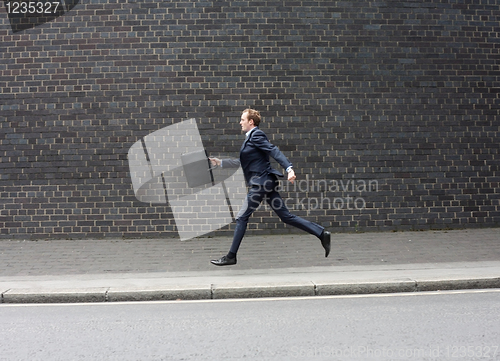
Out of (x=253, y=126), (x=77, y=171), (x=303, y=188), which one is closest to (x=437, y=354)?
(x=253, y=126)

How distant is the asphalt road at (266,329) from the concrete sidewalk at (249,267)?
0.19 meters

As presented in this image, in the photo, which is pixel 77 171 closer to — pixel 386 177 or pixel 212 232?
pixel 212 232

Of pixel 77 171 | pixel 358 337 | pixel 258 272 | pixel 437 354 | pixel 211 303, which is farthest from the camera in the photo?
pixel 77 171

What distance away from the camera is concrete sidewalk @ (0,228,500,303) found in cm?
581

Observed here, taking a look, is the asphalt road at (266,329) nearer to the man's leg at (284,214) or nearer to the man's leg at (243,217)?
the man's leg at (243,217)

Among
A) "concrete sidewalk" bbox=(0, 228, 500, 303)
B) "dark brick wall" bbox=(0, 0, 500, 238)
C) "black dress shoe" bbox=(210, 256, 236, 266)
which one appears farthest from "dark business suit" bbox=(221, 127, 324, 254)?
"dark brick wall" bbox=(0, 0, 500, 238)

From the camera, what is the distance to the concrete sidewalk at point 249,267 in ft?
19.1

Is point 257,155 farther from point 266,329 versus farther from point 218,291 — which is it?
point 266,329

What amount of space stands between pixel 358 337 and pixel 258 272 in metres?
2.50

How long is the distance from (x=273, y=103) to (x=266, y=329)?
5711 millimetres

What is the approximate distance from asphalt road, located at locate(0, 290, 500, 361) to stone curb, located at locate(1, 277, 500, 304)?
0.46 feet

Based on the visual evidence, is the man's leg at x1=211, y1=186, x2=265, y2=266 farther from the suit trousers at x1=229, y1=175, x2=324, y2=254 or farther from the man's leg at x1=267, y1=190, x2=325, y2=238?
the man's leg at x1=267, y1=190, x2=325, y2=238

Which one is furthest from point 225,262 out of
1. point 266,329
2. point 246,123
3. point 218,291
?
point 266,329

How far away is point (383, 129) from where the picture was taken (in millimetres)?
9641
